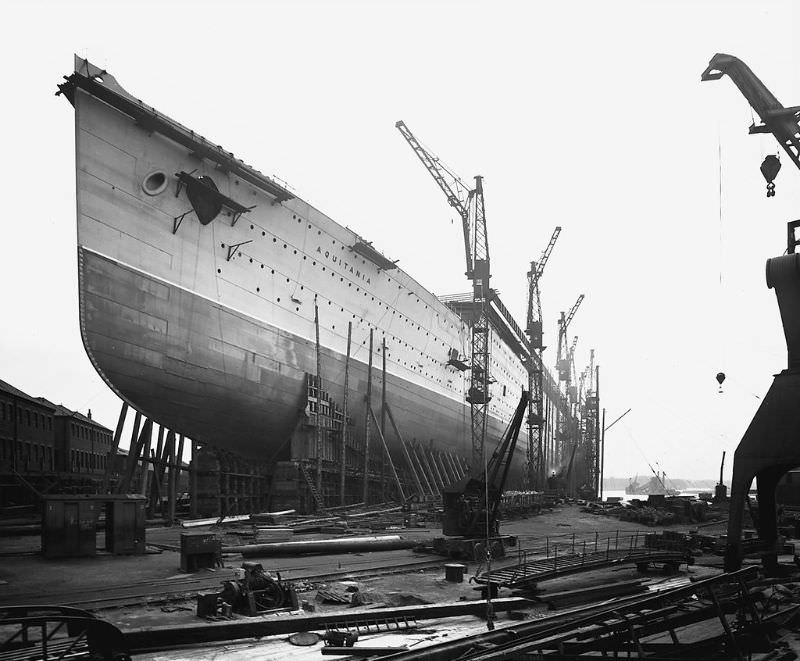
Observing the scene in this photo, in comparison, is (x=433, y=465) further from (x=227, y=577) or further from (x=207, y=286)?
(x=227, y=577)

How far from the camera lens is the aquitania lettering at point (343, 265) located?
86.0ft

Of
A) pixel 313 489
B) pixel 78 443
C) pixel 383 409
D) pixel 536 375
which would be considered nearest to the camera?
pixel 313 489

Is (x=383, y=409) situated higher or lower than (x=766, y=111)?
lower

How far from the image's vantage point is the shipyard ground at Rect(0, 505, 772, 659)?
7.57 meters

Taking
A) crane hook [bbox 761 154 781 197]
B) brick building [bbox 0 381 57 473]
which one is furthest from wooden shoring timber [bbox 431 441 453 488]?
crane hook [bbox 761 154 781 197]

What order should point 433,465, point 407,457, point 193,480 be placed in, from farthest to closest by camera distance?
point 433,465 < point 407,457 < point 193,480

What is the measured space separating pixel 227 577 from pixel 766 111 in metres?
13.3

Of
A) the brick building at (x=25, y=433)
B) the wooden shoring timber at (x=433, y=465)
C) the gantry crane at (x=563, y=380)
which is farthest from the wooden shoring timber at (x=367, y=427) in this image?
the gantry crane at (x=563, y=380)

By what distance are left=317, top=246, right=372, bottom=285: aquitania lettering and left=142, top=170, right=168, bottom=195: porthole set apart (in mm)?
7236

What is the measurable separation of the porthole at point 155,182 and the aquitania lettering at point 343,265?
7.24 metres

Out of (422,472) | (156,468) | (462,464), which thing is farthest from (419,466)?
(156,468)

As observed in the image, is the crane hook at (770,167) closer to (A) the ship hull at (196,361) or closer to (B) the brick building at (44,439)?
(A) the ship hull at (196,361)

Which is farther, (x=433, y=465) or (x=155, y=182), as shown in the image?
(x=433, y=465)

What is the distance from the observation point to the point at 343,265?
1083 inches
